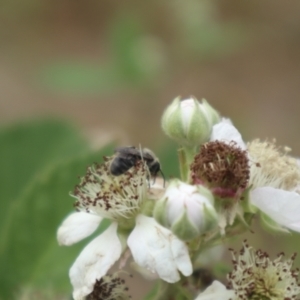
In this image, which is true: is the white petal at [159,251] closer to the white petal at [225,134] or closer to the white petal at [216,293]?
the white petal at [216,293]

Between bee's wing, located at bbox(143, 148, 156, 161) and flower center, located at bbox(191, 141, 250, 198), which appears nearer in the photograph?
flower center, located at bbox(191, 141, 250, 198)

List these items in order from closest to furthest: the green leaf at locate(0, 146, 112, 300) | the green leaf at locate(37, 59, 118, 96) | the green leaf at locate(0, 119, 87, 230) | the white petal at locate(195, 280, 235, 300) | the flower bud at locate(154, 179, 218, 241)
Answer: the flower bud at locate(154, 179, 218, 241) → the white petal at locate(195, 280, 235, 300) → the green leaf at locate(0, 146, 112, 300) → the green leaf at locate(0, 119, 87, 230) → the green leaf at locate(37, 59, 118, 96)

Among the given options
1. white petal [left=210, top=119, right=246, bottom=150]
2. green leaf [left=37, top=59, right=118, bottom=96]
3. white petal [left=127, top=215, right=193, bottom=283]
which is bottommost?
white petal [left=127, top=215, right=193, bottom=283]

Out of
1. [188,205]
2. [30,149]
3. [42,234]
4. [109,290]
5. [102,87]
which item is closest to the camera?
[188,205]

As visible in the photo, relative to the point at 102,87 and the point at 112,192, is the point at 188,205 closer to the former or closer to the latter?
the point at 112,192

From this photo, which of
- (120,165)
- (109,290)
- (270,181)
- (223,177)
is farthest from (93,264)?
(270,181)

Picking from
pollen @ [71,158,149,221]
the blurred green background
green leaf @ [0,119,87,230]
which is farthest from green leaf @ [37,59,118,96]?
pollen @ [71,158,149,221]

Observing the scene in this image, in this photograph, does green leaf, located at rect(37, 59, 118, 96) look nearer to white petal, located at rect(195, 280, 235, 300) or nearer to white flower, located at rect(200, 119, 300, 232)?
white flower, located at rect(200, 119, 300, 232)
